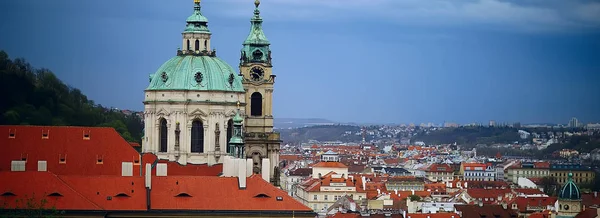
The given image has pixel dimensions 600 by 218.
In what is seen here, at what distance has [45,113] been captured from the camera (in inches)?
5468

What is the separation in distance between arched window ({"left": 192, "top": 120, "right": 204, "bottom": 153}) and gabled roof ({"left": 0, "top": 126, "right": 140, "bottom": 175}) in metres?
16.3

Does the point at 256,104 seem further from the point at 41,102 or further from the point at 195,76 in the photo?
the point at 41,102

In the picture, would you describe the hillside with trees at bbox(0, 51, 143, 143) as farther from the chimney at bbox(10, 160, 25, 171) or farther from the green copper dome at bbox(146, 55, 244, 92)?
the chimney at bbox(10, 160, 25, 171)

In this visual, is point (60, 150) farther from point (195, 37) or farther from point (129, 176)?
point (195, 37)

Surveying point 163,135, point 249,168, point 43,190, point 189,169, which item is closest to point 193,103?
point 163,135

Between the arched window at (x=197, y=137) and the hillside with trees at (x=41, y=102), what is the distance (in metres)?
11.2

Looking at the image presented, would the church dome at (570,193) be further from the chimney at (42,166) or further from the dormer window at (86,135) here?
the chimney at (42,166)

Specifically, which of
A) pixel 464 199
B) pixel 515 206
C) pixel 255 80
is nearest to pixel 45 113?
pixel 255 80

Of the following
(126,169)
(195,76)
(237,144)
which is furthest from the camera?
(195,76)

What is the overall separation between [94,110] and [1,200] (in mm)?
75172

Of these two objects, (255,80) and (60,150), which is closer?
(60,150)

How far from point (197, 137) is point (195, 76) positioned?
4278 millimetres

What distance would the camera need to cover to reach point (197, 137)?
124125mm

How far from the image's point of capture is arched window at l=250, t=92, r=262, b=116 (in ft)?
447
